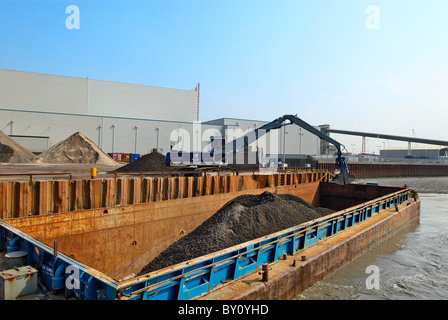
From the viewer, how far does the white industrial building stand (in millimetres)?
42750

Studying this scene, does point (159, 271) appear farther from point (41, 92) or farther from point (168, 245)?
point (41, 92)

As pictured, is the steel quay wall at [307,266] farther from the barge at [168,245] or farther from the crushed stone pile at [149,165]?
the crushed stone pile at [149,165]

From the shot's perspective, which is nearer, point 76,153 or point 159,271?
point 159,271

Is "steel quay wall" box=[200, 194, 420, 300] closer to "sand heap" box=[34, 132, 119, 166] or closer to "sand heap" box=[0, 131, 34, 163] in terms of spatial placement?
"sand heap" box=[34, 132, 119, 166]

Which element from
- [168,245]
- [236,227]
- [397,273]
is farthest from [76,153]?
[397,273]

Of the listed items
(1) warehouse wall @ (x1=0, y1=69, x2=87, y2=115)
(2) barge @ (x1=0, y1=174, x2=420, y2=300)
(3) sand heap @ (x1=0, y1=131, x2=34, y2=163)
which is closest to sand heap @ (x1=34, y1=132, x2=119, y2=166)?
(3) sand heap @ (x1=0, y1=131, x2=34, y2=163)

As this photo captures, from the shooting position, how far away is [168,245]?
11734 mm

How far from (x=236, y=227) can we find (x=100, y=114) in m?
50.1

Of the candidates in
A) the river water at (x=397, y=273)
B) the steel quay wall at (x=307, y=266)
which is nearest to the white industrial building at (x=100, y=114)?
the river water at (x=397, y=273)

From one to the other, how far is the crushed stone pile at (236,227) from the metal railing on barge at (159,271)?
5.58ft

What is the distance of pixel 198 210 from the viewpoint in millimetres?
13094

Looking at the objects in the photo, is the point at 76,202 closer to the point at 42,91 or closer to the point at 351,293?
the point at 351,293

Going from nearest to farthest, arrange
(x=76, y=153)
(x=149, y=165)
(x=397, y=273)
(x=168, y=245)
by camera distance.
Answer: (x=397, y=273), (x=168, y=245), (x=149, y=165), (x=76, y=153)
